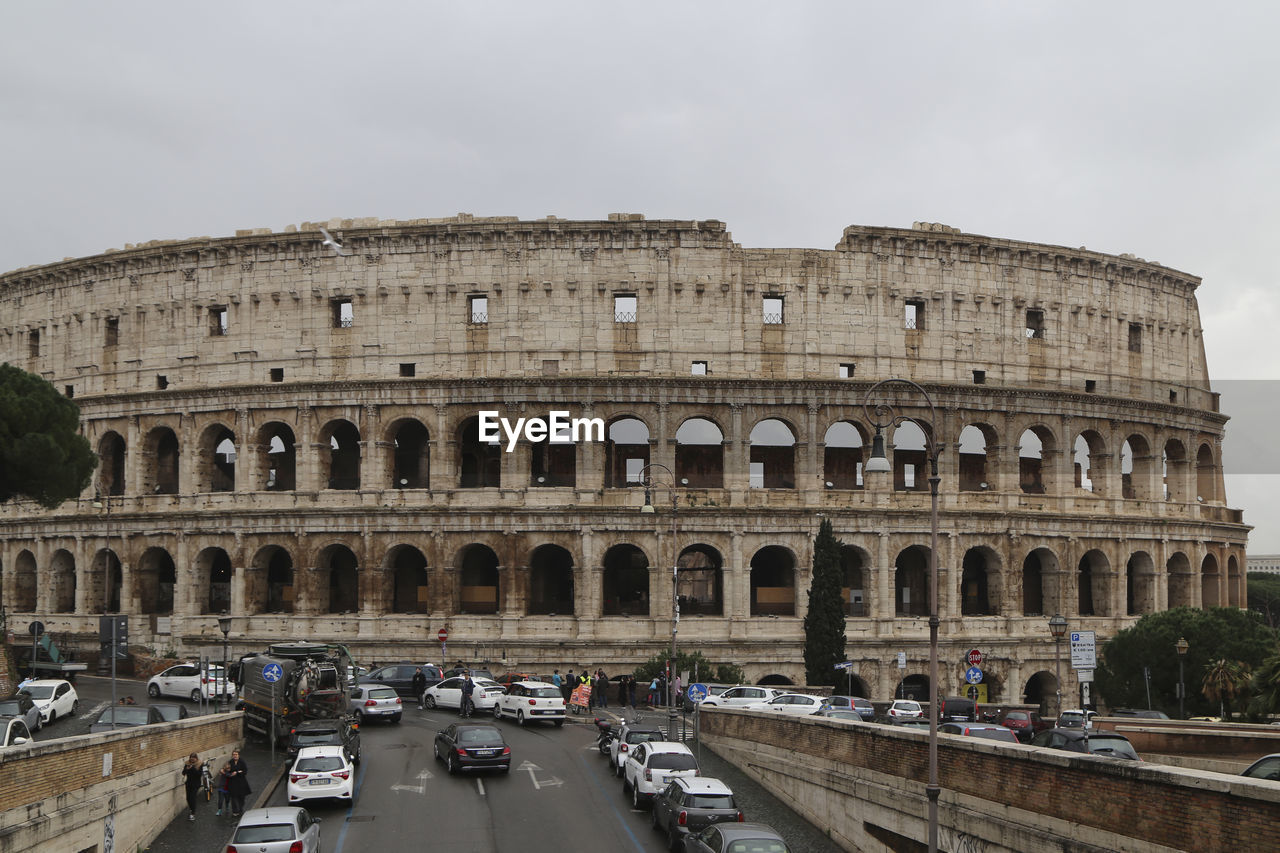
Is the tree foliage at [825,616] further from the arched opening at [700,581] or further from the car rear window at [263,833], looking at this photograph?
the car rear window at [263,833]

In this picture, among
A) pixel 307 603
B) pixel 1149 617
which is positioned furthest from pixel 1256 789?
pixel 307 603

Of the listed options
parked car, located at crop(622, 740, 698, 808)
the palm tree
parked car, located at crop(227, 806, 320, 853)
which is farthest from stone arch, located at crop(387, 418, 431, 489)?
parked car, located at crop(227, 806, 320, 853)

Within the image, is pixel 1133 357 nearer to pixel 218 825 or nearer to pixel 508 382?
pixel 508 382

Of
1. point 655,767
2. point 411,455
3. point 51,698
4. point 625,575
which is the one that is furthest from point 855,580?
point 51,698

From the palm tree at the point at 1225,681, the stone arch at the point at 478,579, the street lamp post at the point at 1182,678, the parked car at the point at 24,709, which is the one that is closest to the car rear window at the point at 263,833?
the parked car at the point at 24,709

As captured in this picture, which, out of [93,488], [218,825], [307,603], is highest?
[93,488]
